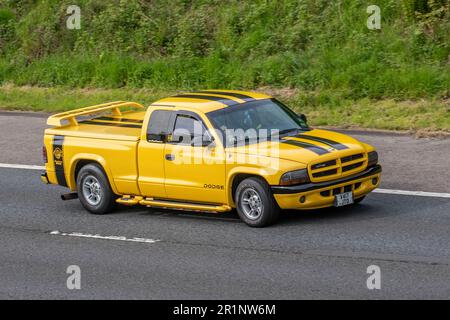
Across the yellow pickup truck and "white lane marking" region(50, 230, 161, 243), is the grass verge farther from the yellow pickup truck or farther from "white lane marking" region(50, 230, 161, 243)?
"white lane marking" region(50, 230, 161, 243)

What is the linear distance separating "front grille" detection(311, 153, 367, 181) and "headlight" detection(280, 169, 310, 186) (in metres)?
0.13

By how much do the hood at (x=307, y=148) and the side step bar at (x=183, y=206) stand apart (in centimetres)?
86

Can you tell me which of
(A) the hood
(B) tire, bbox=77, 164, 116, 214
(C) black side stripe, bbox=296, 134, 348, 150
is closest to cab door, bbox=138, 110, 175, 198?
(B) tire, bbox=77, 164, 116, 214

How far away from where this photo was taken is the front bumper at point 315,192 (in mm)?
13469

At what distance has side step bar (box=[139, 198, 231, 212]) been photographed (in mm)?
14180

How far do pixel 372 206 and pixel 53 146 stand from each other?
4.92 metres

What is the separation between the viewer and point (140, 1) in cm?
2683

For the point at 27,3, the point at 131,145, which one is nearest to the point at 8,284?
the point at 131,145

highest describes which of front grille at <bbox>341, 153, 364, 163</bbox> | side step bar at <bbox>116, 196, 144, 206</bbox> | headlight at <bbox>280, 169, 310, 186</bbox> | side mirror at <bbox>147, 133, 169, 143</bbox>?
side mirror at <bbox>147, 133, 169, 143</bbox>

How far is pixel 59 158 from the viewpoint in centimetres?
1576

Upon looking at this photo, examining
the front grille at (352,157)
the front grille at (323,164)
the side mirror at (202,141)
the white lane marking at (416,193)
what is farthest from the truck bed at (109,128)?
the white lane marking at (416,193)

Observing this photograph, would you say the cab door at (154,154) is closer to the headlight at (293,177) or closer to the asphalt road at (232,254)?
the asphalt road at (232,254)

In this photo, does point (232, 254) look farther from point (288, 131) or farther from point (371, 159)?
point (371, 159)

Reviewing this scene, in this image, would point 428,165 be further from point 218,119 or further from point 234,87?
point 234,87
